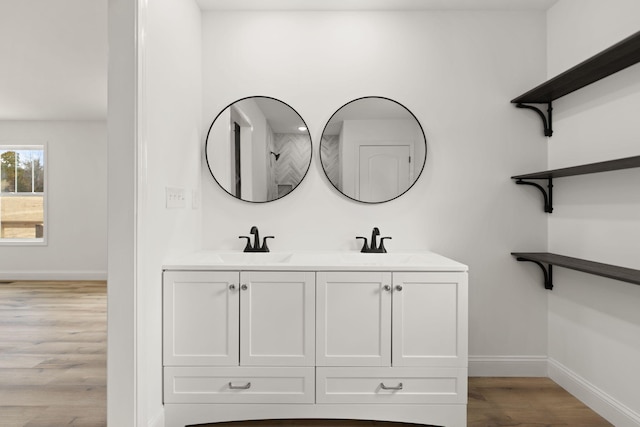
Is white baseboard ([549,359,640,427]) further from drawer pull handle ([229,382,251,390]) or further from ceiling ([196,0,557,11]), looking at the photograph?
ceiling ([196,0,557,11])

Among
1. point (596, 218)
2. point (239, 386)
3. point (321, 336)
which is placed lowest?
point (239, 386)

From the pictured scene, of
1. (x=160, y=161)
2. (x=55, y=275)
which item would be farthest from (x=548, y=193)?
(x=55, y=275)

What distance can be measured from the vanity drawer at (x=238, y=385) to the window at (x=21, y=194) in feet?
18.8

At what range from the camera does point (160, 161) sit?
6.94 feet

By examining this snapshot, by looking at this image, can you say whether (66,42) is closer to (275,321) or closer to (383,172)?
(383,172)

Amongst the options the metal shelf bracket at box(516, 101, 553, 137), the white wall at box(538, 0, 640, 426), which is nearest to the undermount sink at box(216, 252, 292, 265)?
the white wall at box(538, 0, 640, 426)

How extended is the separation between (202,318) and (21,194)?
6150 mm

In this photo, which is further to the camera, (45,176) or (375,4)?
(45,176)

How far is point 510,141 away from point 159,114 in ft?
7.29

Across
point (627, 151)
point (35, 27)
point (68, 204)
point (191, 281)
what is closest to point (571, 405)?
point (627, 151)

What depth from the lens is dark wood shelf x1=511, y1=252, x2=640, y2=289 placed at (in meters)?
1.86

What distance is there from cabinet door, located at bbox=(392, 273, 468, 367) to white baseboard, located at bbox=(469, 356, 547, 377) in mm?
764

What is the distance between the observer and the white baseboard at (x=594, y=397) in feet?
6.89

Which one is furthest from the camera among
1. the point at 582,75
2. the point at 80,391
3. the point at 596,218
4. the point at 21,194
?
the point at 21,194
